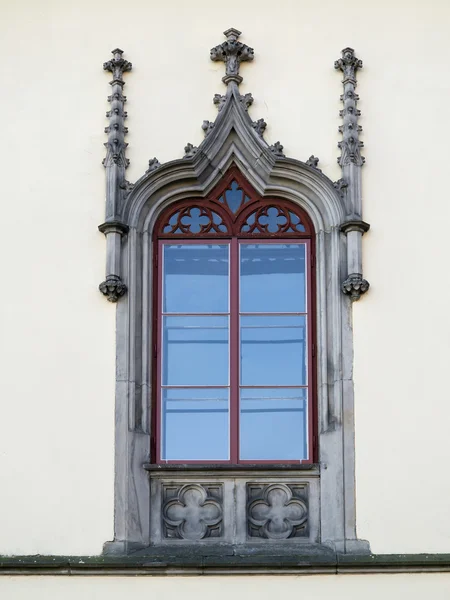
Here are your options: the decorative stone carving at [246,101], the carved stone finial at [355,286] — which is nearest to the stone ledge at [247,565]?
the carved stone finial at [355,286]

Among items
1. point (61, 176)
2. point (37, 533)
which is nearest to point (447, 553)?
point (37, 533)

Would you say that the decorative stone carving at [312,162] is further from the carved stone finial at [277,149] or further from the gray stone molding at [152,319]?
the carved stone finial at [277,149]

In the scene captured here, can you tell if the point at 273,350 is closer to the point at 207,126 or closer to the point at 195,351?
the point at 195,351

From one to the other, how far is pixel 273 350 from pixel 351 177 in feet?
5.32

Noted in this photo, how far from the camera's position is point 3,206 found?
13.4 m

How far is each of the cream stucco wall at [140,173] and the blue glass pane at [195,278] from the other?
0.60m

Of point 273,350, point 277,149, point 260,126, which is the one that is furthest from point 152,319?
point 260,126

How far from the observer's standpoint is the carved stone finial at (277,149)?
1333cm

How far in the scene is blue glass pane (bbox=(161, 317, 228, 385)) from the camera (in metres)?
13.1

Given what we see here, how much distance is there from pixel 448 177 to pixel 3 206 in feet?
12.6

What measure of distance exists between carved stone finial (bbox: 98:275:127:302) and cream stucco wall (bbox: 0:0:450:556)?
0.13m

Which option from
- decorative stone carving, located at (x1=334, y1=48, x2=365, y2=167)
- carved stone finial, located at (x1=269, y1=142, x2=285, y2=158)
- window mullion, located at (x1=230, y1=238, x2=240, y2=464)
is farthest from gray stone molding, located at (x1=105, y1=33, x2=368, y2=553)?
window mullion, located at (x1=230, y1=238, x2=240, y2=464)

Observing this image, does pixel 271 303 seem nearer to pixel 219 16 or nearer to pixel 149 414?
pixel 149 414

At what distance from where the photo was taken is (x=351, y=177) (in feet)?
43.6
